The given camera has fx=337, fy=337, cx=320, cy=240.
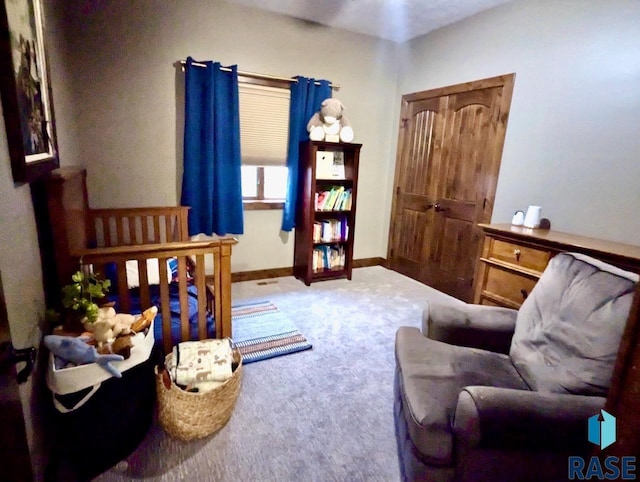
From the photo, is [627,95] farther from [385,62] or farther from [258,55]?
[258,55]

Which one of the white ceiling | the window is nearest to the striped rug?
the window

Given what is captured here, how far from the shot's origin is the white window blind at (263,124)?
3.14m

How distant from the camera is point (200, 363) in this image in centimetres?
154

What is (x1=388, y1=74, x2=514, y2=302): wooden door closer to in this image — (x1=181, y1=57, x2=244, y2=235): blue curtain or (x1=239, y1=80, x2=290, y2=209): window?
(x1=239, y1=80, x2=290, y2=209): window

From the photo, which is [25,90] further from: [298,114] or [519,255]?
[519,255]

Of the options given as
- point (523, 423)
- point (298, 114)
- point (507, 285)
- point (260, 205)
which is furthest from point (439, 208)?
point (523, 423)

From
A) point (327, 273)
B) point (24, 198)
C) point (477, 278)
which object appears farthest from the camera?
point (327, 273)

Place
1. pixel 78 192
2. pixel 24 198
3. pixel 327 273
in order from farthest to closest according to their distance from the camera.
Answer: pixel 327 273
pixel 78 192
pixel 24 198

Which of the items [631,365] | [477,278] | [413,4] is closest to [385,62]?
[413,4]

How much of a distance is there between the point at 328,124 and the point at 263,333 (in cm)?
203

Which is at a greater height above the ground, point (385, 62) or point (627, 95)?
point (385, 62)

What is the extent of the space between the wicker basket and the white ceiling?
119 inches

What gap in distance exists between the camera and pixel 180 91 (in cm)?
289

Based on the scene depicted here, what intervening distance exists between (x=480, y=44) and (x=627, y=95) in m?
1.27
